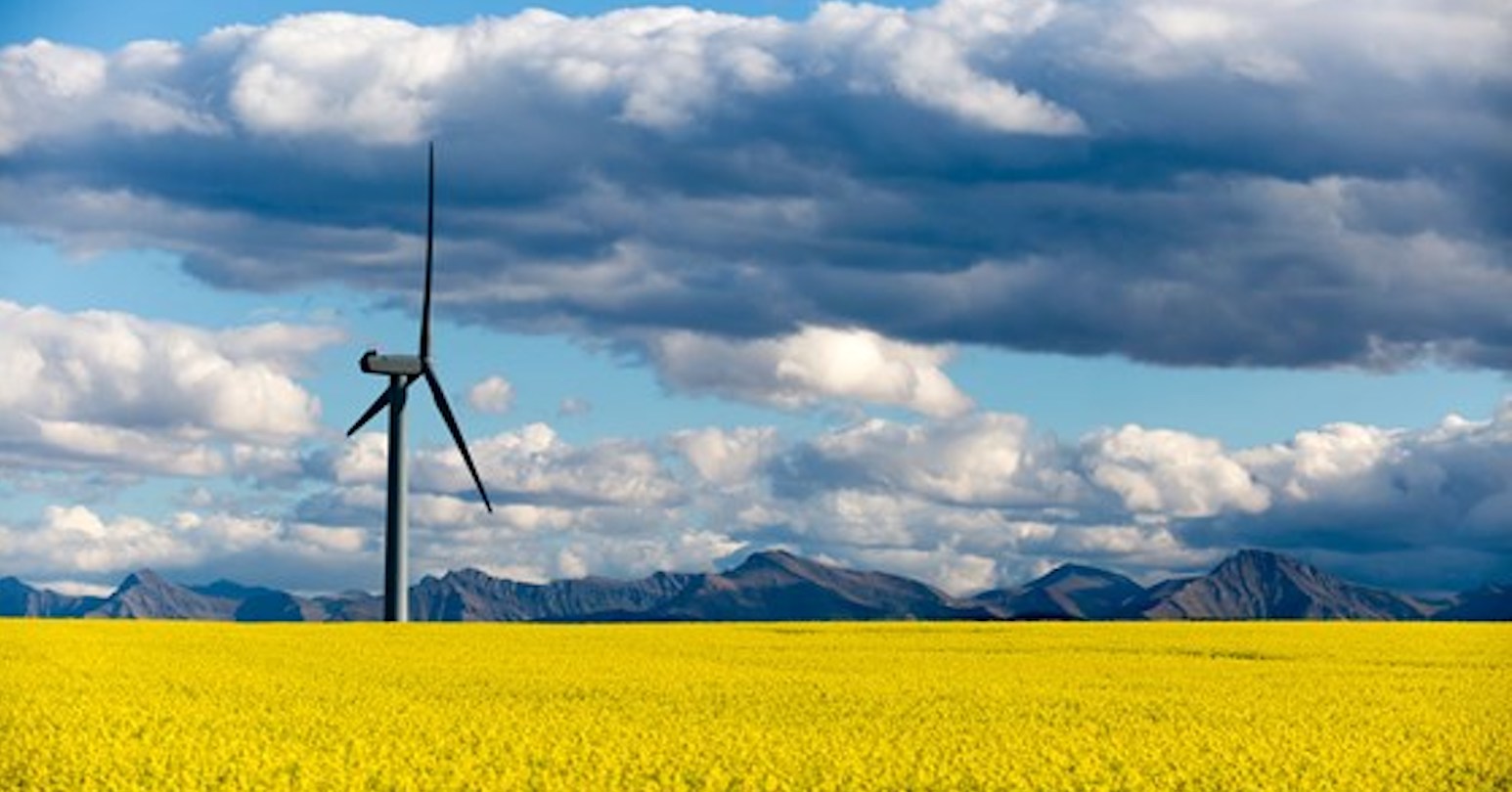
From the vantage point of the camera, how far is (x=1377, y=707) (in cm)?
5350

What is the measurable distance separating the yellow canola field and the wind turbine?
2301cm

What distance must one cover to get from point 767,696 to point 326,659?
77.4 feet

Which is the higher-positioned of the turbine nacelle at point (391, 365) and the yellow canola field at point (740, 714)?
the turbine nacelle at point (391, 365)

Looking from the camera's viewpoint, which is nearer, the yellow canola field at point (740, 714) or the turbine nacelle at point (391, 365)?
the yellow canola field at point (740, 714)

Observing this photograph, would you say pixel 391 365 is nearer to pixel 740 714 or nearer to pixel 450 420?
pixel 450 420

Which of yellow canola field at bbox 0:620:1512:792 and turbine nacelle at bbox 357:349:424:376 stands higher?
turbine nacelle at bbox 357:349:424:376

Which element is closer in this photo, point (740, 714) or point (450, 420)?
point (740, 714)

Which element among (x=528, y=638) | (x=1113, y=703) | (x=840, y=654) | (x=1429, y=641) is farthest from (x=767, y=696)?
(x=1429, y=641)

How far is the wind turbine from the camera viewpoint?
112688 mm

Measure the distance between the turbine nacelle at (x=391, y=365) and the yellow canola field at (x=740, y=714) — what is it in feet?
95.9

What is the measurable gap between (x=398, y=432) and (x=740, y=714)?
69723 millimetres

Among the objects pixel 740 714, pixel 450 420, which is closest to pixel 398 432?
pixel 450 420

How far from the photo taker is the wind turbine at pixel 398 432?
370 ft

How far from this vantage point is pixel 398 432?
379 feet
